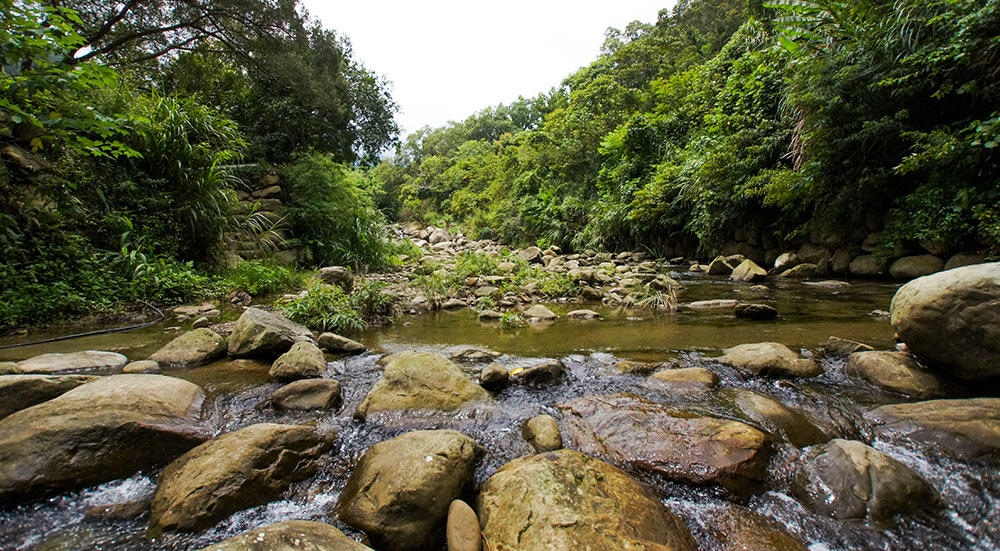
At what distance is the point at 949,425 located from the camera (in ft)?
5.96

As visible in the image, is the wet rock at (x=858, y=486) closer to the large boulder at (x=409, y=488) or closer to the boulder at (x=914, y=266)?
the large boulder at (x=409, y=488)

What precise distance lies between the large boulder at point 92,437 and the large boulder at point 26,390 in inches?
7.2

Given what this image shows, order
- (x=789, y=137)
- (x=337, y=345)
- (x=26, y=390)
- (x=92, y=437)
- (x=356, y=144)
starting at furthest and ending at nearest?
(x=356, y=144) < (x=789, y=137) < (x=337, y=345) < (x=26, y=390) < (x=92, y=437)

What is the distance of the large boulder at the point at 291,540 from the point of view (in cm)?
114

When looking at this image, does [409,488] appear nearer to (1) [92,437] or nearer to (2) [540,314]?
(1) [92,437]

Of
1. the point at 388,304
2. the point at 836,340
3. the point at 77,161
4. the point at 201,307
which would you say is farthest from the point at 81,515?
the point at 77,161

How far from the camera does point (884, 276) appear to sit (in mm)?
5750

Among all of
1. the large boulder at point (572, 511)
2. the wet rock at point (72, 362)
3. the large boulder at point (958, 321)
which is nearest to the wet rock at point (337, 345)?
the wet rock at point (72, 362)

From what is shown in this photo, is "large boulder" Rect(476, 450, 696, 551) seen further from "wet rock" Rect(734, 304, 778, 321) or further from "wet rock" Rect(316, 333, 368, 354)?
"wet rock" Rect(734, 304, 778, 321)

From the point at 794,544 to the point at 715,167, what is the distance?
8.10m

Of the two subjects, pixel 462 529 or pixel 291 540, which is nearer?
pixel 291 540

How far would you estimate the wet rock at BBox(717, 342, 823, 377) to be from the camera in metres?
2.63

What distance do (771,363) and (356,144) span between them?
13624mm

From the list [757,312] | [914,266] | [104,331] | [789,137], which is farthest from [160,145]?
[914,266]
